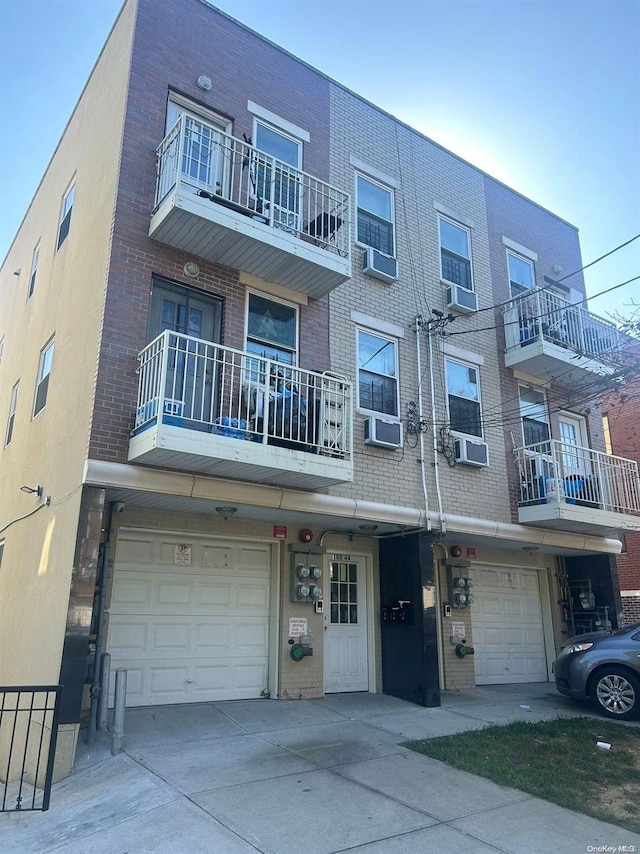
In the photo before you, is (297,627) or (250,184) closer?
(250,184)

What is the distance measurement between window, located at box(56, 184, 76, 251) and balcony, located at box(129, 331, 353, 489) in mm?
4390

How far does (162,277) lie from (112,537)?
356 centimetres

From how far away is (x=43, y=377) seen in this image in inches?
422

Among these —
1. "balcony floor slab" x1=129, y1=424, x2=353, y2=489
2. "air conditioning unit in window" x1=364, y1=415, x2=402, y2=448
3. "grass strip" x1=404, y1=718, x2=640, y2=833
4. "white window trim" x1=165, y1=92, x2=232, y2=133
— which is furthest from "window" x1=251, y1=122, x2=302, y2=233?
"grass strip" x1=404, y1=718, x2=640, y2=833

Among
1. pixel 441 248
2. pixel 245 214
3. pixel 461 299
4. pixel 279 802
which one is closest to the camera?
pixel 279 802

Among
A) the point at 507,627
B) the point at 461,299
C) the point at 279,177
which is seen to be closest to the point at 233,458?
the point at 279,177

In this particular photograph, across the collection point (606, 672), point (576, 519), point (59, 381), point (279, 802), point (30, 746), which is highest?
point (59, 381)

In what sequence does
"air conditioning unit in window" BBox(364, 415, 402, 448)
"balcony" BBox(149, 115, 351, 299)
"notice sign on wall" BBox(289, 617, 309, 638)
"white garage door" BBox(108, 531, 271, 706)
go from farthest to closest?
"air conditioning unit in window" BBox(364, 415, 402, 448) < "notice sign on wall" BBox(289, 617, 309, 638) < "white garage door" BBox(108, 531, 271, 706) < "balcony" BBox(149, 115, 351, 299)

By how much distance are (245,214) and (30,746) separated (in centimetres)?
704

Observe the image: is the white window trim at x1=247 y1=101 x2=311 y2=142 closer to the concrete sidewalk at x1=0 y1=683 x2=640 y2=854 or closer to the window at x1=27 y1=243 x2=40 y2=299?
the window at x1=27 y1=243 x2=40 y2=299

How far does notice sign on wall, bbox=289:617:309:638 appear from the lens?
9633 mm

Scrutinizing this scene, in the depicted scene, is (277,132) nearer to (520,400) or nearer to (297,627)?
(520,400)

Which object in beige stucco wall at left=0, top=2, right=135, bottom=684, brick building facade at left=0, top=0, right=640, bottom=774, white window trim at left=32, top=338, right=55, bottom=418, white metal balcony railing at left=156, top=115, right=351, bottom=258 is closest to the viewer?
beige stucco wall at left=0, top=2, right=135, bottom=684

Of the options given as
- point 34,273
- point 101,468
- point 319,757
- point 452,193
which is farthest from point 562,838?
point 34,273
